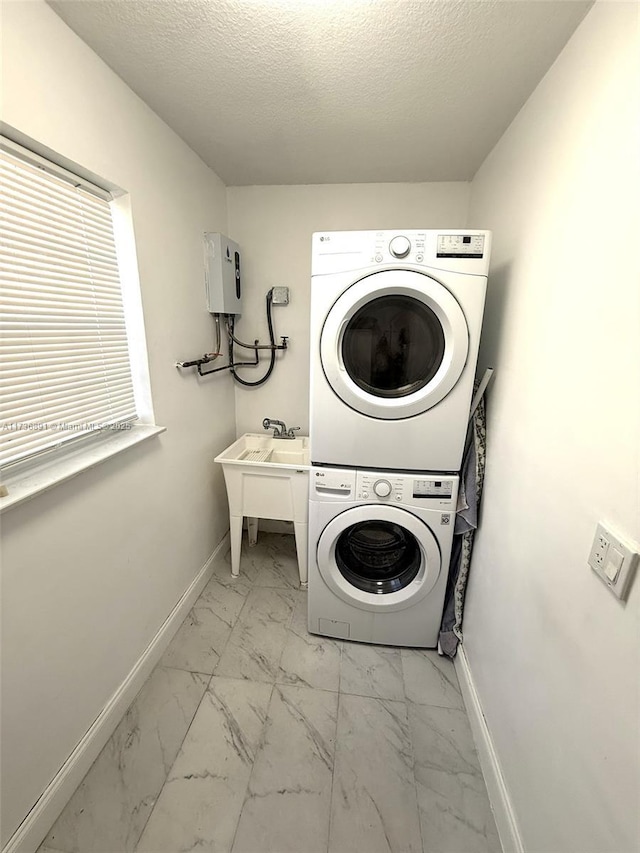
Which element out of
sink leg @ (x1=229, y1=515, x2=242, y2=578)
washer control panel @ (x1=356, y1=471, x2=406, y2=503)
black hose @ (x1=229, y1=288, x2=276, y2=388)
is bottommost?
sink leg @ (x1=229, y1=515, x2=242, y2=578)

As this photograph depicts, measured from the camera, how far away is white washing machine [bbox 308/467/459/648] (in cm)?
139

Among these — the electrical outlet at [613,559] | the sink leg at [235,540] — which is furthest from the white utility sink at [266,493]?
the electrical outlet at [613,559]

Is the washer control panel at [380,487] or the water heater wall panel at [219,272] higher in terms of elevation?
the water heater wall panel at [219,272]

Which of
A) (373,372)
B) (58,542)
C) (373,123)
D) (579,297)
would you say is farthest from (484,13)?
(58,542)

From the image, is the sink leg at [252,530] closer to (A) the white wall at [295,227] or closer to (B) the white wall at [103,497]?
(B) the white wall at [103,497]

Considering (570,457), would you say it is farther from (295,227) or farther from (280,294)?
(295,227)

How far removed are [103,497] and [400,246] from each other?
135 centimetres

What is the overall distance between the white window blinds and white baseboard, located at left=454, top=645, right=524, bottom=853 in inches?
68.0

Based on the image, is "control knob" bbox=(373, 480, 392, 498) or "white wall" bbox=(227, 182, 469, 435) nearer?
"control knob" bbox=(373, 480, 392, 498)

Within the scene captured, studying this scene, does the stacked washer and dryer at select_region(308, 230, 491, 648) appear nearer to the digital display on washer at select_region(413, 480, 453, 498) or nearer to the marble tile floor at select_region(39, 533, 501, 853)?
the digital display on washer at select_region(413, 480, 453, 498)

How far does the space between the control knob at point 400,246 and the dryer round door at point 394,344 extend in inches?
2.3

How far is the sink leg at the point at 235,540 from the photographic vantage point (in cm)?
194

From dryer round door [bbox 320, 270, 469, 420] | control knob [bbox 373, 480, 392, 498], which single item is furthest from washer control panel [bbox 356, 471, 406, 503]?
dryer round door [bbox 320, 270, 469, 420]

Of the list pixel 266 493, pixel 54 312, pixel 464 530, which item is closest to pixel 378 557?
pixel 464 530
